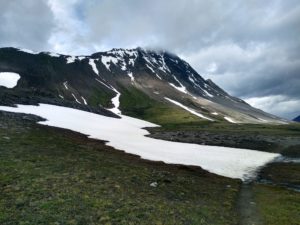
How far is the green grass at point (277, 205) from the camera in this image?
24719 mm

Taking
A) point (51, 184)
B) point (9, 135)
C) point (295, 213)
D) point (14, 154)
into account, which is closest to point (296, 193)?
point (295, 213)

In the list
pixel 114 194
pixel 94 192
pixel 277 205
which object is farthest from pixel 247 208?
pixel 94 192

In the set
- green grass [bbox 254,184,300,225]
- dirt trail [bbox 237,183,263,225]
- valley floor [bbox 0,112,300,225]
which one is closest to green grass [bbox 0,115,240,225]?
valley floor [bbox 0,112,300,225]

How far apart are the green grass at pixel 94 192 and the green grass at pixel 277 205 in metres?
2.71

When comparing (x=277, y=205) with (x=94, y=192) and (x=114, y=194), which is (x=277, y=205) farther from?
(x=94, y=192)

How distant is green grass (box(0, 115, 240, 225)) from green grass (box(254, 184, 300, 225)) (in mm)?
2709

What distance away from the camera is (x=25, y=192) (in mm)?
22984

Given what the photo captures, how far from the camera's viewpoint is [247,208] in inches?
1101

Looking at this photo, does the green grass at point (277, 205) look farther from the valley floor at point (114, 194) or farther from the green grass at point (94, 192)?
the green grass at point (94, 192)

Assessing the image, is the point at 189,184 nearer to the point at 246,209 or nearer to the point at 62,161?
the point at 246,209

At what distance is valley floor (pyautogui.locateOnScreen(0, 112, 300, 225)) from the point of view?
20.6 m

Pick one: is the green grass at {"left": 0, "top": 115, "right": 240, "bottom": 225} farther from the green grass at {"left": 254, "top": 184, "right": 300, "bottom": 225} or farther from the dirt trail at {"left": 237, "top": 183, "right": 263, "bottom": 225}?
the green grass at {"left": 254, "top": 184, "right": 300, "bottom": 225}

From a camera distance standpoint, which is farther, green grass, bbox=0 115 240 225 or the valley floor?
the valley floor

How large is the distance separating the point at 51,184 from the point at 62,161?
9313 mm
